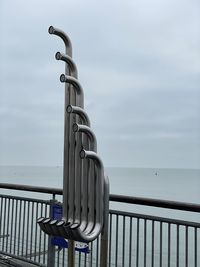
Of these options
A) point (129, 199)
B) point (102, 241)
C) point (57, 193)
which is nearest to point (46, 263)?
point (57, 193)

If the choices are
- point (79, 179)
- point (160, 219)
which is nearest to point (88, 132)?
point (79, 179)

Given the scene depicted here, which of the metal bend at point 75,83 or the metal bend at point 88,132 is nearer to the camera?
the metal bend at point 88,132

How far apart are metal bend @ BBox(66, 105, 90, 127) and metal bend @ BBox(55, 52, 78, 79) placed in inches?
11.9

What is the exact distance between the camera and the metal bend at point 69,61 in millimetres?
2508

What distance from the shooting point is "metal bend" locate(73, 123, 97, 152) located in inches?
91.9

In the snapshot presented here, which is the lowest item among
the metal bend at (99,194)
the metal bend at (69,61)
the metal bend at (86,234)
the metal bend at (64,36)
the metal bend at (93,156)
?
the metal bend at (86,234)

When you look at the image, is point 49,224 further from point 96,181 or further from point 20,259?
point 20,259

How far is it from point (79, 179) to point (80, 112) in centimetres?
42

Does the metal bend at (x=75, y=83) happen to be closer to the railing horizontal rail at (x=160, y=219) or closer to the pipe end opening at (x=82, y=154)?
the pipe end opening at (x=82, y=154)

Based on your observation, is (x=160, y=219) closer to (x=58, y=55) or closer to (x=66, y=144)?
(x=66, y=144)

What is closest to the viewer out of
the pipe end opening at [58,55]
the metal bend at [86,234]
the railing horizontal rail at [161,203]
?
the metal bend at [86,234]

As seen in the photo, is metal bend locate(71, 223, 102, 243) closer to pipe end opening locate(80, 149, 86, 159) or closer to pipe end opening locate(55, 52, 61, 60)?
pipe end opening locate(80, 149, 86, 159)

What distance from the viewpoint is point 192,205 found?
294 cm

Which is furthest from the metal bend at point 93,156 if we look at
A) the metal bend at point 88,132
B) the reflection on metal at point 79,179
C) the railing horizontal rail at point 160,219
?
the railing horizontal rail at point 160,219
